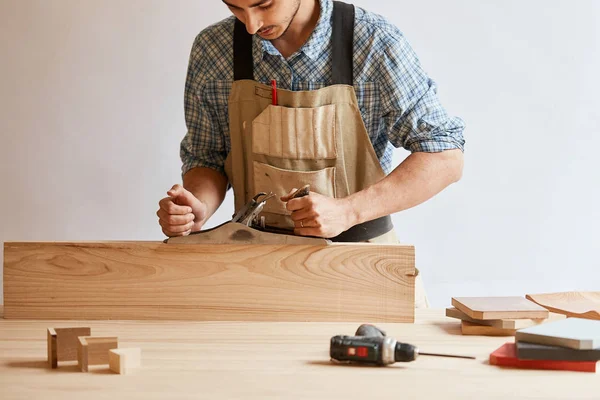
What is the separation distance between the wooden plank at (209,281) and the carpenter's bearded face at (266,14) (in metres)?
0.70

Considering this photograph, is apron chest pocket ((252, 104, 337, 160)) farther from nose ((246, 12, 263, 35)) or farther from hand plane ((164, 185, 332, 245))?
hand plane ((164, 185, 332, 245))

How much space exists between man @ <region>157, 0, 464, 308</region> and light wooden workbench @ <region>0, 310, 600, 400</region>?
1.89ft

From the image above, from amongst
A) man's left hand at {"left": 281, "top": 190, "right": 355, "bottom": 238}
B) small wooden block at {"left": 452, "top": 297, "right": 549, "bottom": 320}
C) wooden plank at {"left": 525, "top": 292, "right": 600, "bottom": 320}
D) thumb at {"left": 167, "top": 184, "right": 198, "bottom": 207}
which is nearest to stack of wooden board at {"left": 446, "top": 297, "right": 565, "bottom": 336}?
small wooden block at {"left": 452, "top": 297, "right": 549, "bottom": 320}

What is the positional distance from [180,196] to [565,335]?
3.92ft

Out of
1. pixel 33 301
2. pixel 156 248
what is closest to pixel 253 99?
pixel 156 248

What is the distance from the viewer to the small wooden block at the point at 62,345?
149 cm

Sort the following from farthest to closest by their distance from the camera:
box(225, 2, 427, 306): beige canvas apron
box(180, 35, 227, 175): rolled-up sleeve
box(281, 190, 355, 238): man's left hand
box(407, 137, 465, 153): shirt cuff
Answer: box(180, 35, 227, 175): rolled-up sleeve, box(225, 2, 427, 306): beige canvas apron, box(407, 137, 465, 153): shirt cuff, box(281, 190, 355, 238): man's left hand

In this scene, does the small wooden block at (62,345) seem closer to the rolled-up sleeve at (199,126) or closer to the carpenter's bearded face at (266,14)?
the carpenter's bearded face at (266,14)

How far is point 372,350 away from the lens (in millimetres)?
1478

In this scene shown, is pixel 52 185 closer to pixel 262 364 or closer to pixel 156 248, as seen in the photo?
pixel 156 248

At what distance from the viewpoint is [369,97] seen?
248 cm

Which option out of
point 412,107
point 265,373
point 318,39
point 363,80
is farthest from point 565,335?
point 318,39

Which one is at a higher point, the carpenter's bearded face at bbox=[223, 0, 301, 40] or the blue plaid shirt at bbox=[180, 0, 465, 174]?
the carpenter's bearded face at bbox=[223, 0, 301, 40]

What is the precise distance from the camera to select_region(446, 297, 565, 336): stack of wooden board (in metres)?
1.76
